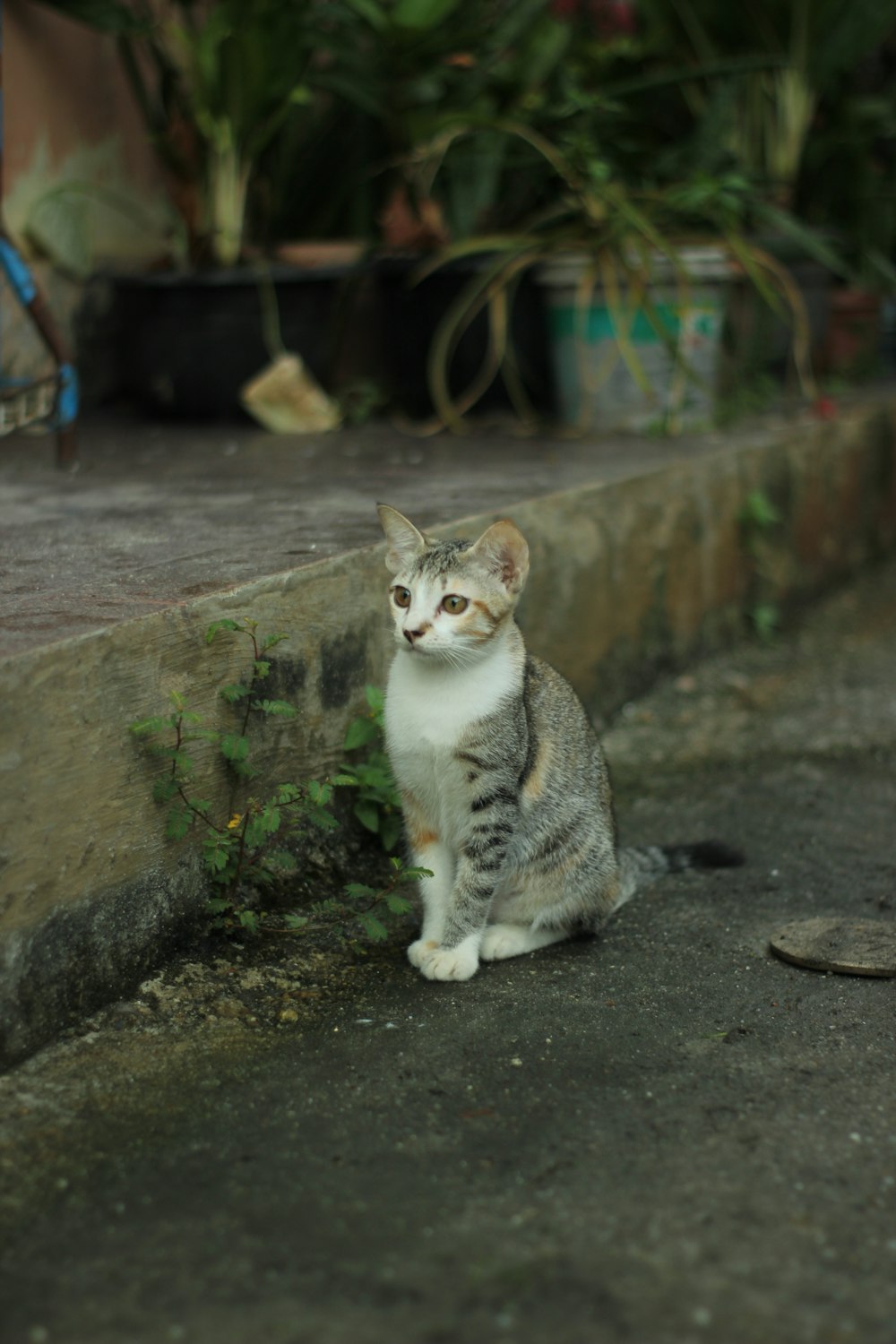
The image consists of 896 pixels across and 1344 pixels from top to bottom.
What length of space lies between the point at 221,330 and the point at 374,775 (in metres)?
2.87

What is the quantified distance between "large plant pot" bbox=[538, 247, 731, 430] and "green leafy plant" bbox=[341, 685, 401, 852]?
96.4 inches

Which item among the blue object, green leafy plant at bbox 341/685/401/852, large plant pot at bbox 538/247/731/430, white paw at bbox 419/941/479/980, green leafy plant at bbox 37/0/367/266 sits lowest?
white paw at bbox 419/941/479/980

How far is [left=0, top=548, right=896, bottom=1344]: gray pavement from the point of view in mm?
1564

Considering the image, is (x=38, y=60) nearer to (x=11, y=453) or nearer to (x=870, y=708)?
(x=11, y=453)

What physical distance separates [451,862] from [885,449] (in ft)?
12.9

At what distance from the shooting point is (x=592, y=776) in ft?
8.86

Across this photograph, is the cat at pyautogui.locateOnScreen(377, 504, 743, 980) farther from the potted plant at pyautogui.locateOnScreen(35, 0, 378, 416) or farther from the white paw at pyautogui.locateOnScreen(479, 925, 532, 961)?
the potted plant at pyautogui.locateOnScreen(35, 0, 378, 416)

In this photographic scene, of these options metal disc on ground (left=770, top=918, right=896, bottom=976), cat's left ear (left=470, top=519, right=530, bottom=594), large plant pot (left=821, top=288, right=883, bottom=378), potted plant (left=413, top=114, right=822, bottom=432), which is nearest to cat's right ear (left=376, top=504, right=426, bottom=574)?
cat's left ear (left=470, top=519, right=530, bottom=594)

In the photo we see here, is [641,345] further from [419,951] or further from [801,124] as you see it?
[419,951]

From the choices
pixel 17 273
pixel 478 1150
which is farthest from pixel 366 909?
pixel 17 273

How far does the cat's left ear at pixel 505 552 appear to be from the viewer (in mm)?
2393

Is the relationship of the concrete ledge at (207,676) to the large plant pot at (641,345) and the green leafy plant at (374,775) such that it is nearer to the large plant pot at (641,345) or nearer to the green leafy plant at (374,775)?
the green leafy plant at (374,775)

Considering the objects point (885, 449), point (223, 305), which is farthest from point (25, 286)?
point (885, 449)

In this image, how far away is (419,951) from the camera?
8.20 feet
